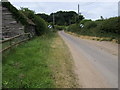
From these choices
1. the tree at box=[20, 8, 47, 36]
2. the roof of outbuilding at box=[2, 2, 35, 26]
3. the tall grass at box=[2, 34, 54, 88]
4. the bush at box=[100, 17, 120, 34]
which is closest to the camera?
the tall grass at box=[2, 34, 54, 88]

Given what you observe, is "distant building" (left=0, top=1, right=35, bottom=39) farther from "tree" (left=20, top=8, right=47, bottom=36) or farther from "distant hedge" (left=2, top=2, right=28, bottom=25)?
"tree" (left=20, top=8, right=47, bottom=36)

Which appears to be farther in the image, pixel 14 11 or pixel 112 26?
pixel 112 26

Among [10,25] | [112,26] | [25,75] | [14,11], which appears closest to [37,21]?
[10,25]

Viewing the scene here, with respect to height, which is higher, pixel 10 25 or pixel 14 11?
pixel 14 11

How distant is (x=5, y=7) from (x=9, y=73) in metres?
15.7

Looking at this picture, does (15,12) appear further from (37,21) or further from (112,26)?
(112,26)

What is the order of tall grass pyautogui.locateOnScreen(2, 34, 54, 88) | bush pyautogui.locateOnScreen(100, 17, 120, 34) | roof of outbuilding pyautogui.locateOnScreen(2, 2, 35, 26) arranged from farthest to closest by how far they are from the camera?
bush pyautogui.locateOnScreen(100, 17, 120, 34) < roof of outbuilding pyautogui.locateOnScreen(2, 2, 35, 26) < tall grass pyautogui.locateOnScreen(2, 34, 54, 88)

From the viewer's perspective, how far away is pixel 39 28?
29750 millimetres

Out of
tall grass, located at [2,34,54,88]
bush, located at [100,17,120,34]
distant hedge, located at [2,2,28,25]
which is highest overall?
distant hedge, located at [2,2,28,25]

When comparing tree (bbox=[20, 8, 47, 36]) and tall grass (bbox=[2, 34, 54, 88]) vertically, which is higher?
tree (bbox=[20, 8, 47, 36])

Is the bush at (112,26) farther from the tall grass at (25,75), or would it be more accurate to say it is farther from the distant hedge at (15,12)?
the tall grass at (25,75)

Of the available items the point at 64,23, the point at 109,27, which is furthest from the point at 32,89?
the point at 64,23

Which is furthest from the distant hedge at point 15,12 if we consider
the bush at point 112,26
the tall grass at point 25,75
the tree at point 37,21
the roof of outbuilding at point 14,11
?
Answer: the tall grass at point 25,75

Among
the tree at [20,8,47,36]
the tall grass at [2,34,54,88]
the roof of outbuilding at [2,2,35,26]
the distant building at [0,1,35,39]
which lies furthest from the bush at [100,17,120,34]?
the tall grass at [2,34,54,88]
